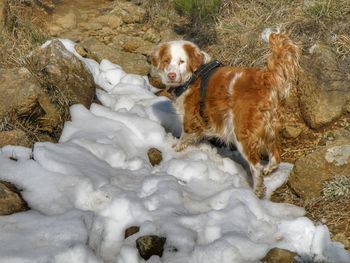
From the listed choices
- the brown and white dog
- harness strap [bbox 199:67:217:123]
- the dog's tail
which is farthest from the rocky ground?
harness strap [bbox 199:67:217:123]

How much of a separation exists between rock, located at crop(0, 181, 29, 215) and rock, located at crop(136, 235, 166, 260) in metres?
1.09

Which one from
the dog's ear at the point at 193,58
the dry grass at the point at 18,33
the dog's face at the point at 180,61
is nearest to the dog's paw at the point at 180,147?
the dog's face at the point at 180,61

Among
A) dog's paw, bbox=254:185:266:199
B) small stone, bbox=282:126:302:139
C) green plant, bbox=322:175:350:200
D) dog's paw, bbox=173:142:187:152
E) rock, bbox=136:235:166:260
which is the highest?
green plant, bbox=322:175:350:200

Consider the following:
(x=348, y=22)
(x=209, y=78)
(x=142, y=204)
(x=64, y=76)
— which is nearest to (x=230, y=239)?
(x=142, y=204)

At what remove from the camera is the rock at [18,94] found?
4910 mm

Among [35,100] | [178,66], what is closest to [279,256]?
[178,66]

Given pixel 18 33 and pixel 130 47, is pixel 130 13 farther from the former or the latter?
pixel 18 33

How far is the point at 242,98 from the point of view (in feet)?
14.1

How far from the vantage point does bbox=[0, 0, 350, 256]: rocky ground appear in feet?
13.9

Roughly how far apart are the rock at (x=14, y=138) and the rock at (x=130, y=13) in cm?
422

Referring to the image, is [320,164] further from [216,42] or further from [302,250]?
[216,42]

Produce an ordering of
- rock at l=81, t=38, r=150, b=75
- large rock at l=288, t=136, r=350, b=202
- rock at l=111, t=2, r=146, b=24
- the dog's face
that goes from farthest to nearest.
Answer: rock at l=111, t=2, r=146, b=24 < rock at l=81, t=38, r=150, b=75 < the dog's face < large rock at l=288, t=136, r=350, b=202

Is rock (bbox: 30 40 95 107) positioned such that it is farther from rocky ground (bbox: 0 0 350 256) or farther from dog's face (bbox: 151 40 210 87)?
dog's face (bbox: 151 40 210 87)

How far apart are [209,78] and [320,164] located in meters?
1.39
